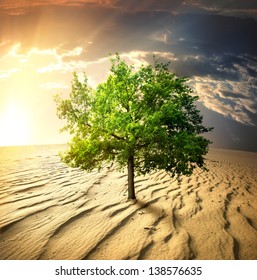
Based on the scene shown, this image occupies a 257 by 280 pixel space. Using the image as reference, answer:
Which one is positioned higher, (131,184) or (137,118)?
(137,118)

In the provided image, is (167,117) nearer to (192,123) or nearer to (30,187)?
(192,123)

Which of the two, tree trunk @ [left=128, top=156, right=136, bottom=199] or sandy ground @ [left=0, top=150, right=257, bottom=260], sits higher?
tree trunk @ [left=128, top=156, right=136, bottom=199]

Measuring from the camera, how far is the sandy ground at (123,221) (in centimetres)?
418

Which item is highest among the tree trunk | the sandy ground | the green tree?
the green tree

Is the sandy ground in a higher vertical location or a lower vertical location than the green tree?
lower

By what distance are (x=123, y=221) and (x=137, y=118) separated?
2.63 meters

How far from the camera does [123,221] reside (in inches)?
207

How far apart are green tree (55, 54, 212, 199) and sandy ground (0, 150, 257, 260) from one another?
1252 mm

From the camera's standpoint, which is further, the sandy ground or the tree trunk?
the tree trunk

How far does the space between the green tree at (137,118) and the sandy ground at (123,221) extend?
1.25 metres

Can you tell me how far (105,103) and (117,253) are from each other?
3.51 meters

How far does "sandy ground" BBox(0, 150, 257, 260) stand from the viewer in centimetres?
418

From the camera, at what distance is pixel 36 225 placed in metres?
5.00
